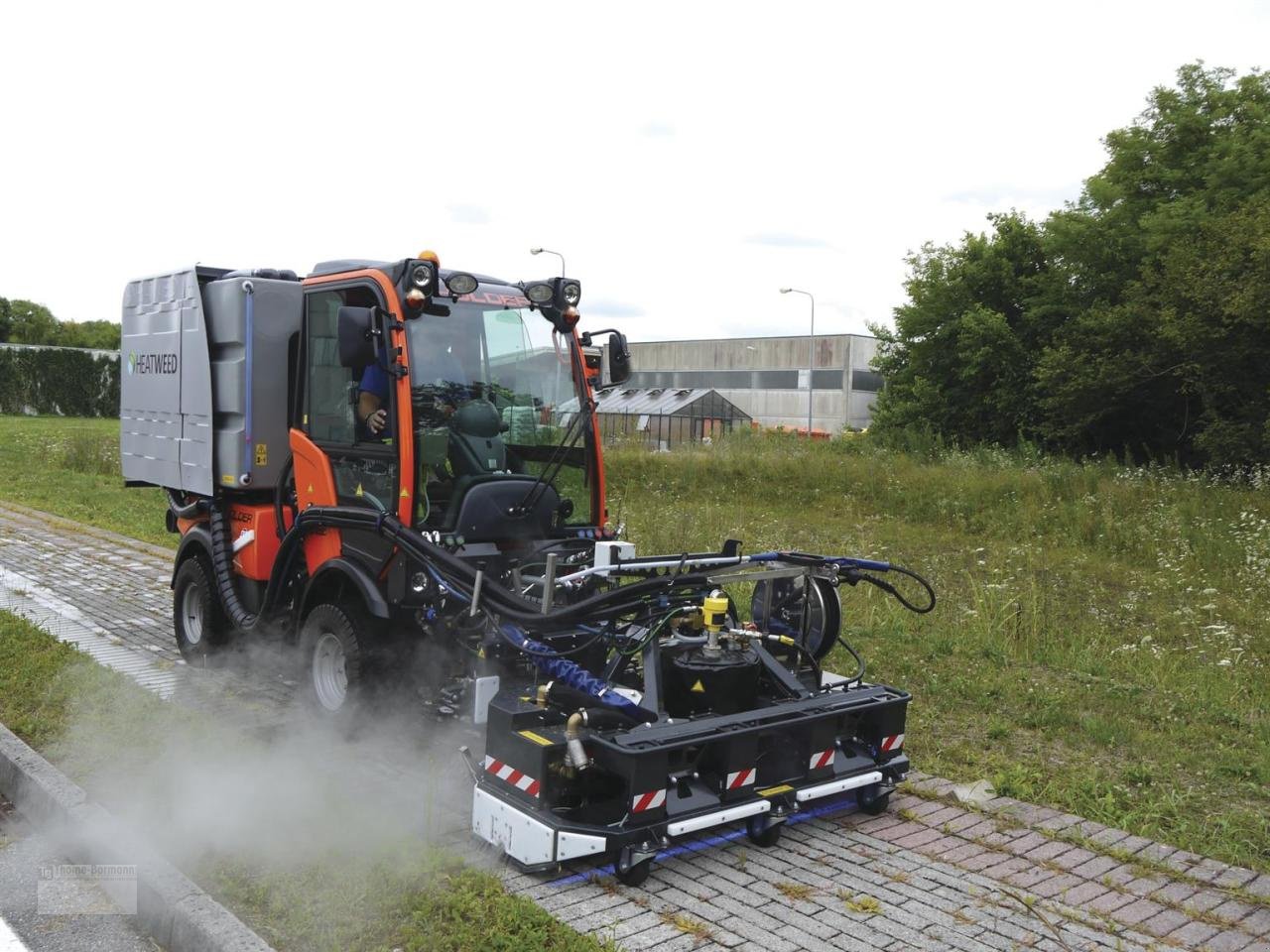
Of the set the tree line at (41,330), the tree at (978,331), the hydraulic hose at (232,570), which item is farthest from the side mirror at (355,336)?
the tree line at (41,330)

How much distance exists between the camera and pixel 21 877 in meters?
4.21

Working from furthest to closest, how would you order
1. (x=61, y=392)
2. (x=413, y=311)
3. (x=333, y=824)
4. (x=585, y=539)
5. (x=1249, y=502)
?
(x=61, y=392), (x=1249, y=502), (x=585, y=539), (x=413, y=311), (x=333, y=824)

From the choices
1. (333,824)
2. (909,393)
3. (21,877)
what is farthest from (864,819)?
(909,393)

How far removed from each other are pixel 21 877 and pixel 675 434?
39.8 meters

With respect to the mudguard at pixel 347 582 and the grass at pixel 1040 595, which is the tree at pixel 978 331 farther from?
the mudguard at pixel 347 582

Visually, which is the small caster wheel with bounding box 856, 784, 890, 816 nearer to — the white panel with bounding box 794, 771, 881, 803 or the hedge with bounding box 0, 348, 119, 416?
the white panel with bounding box 794, 771, 881, 803

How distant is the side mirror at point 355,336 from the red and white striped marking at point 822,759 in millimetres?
3033

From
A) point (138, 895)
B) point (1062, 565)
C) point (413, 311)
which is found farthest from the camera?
point (1062, 565)

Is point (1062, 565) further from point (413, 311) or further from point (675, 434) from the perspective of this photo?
point (675, 434)

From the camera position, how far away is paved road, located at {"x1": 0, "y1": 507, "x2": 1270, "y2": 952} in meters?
3.86

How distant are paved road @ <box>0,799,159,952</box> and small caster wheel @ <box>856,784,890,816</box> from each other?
309 cm

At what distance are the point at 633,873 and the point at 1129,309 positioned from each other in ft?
66.5

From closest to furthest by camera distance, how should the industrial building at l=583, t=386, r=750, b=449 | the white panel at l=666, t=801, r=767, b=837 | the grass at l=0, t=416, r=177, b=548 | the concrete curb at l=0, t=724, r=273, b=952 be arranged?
1. the concrete curb at l=0, t=724, r=273, b=952
2. the white panel at l=666, t=801, r=767, b=837
3. the grass at l=0, t=416, r=177, b=548
4. the industrial building at l=583, t=386, r=750, b=449

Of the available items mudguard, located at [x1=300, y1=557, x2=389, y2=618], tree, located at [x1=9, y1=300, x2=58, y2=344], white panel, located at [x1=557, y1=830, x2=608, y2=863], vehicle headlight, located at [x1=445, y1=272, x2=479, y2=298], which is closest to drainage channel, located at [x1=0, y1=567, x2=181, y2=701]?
mudguard, located at [x1=300, y1=557, x2=389, y2=618]
